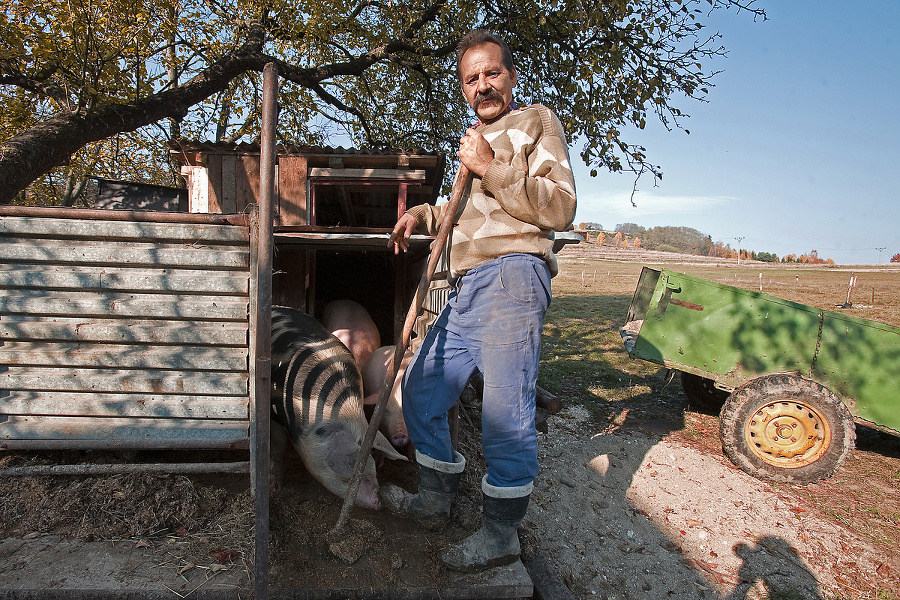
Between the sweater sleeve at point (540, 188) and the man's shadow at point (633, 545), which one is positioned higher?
the sweater sleeve at point (540, 188)

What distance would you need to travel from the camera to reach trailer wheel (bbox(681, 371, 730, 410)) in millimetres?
6379

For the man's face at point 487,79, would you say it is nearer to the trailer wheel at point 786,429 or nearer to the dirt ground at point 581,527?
the dirt ground at point 581,527

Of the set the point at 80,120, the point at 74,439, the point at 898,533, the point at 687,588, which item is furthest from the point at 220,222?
the point at 898,533

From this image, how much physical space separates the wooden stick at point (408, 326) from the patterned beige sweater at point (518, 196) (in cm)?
9

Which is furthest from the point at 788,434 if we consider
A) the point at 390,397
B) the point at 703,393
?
the point at 390,397

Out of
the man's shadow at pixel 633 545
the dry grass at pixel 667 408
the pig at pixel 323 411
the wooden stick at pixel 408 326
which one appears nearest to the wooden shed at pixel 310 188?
the pig at pixel 323 411

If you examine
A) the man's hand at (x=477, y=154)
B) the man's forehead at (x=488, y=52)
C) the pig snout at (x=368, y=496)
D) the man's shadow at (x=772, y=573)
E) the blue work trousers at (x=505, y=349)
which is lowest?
the man's shadow at (x=772, y=573)

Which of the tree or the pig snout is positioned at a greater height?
the tree

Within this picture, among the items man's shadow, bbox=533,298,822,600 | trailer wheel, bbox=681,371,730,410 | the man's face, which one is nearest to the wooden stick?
the man's face

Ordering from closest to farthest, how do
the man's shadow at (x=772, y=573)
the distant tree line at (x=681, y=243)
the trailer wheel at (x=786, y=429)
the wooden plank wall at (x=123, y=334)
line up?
1. the wooden plank wall at (x=123, y=334)
2. the man's shadow at (x=772, y=573)
3. the trailer wheel at (x=786, y=429)
4. the distant tree line at (x=681, y=243)

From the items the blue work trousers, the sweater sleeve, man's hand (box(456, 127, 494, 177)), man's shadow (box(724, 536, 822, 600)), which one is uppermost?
man's hand (box(456, 127, 494, 177))

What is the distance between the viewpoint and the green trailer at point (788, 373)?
15.5ft

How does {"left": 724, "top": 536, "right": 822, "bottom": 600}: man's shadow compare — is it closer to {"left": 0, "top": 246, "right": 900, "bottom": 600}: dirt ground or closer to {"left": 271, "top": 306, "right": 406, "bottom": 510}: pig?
{"left": 0, "top": 246, "right": 900, "bottom": 600}: dirt ground

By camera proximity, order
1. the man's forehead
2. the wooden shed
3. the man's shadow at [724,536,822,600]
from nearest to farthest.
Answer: the man's forehead < the man's shadow at [724,536,822,600] < the wooden shed
